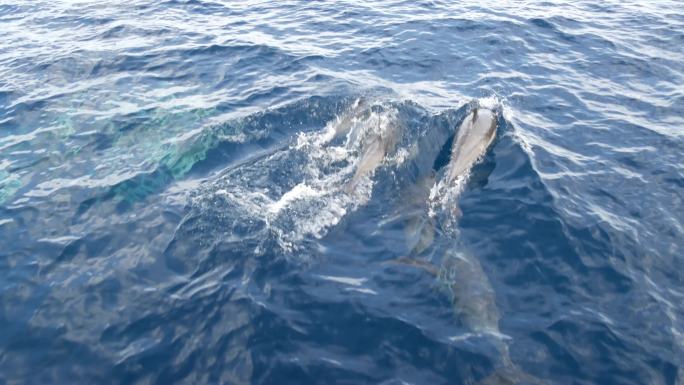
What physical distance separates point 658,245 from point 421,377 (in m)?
6.59

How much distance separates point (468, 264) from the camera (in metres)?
11.5

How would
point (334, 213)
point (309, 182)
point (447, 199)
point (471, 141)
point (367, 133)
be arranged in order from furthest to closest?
point (367, 133) < point (471, 141) < point (309, 182) < point (447, 199) < point (334, 213)

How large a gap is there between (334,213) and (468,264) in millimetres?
3334

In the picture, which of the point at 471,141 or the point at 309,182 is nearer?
the point at 309,182

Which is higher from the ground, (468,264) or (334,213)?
(468,264)

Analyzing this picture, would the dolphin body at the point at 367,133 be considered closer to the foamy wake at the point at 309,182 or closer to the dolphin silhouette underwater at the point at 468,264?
the foamy wake at the point at 309,182

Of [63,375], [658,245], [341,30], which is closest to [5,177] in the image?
[63,375]

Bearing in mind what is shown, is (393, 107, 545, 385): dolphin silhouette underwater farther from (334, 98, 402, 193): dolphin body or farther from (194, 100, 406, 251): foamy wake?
(194, 100, 406, 251): foamy wake

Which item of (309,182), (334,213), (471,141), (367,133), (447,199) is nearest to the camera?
(334,213)

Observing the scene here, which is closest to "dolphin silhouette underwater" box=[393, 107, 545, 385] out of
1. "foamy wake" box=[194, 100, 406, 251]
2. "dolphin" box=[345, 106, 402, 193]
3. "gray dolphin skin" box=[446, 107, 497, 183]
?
"gray dolphin skin" box=[446, 107, 497, 183]

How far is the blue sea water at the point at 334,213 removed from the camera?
9875 millimetres

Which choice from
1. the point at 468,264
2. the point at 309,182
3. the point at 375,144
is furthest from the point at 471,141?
the point at 309,182

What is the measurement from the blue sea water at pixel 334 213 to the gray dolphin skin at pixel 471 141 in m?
0.53

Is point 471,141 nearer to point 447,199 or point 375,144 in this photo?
point 447,199
